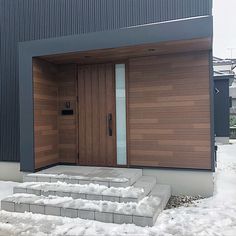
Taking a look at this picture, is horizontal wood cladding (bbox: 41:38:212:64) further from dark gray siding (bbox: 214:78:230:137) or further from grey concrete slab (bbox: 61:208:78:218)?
dark gray siding (bbox: 214:78:230:137)

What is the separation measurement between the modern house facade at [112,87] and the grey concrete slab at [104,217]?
60.3 inches

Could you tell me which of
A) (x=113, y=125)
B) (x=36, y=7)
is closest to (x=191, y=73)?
(x=113, y=125)

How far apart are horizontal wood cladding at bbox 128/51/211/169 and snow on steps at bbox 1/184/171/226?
87cm

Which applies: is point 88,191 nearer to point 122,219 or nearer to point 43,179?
point 122,219

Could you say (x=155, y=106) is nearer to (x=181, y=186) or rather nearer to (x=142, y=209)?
(x=181, y=186)

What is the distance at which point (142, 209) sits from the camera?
11.3 feet

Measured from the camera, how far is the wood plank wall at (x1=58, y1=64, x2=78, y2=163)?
5.43 m

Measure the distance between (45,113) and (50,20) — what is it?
71.1 inches

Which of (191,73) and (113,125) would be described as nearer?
(191,73)

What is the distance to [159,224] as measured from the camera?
3367 mm

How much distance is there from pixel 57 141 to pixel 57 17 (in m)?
2.40

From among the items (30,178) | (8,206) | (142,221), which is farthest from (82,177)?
(142,221)

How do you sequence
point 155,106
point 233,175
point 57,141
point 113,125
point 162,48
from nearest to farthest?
point 162,48
point 155,106
point 113,125
point 57,141
point 233,175

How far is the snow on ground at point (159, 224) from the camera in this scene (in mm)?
3180
